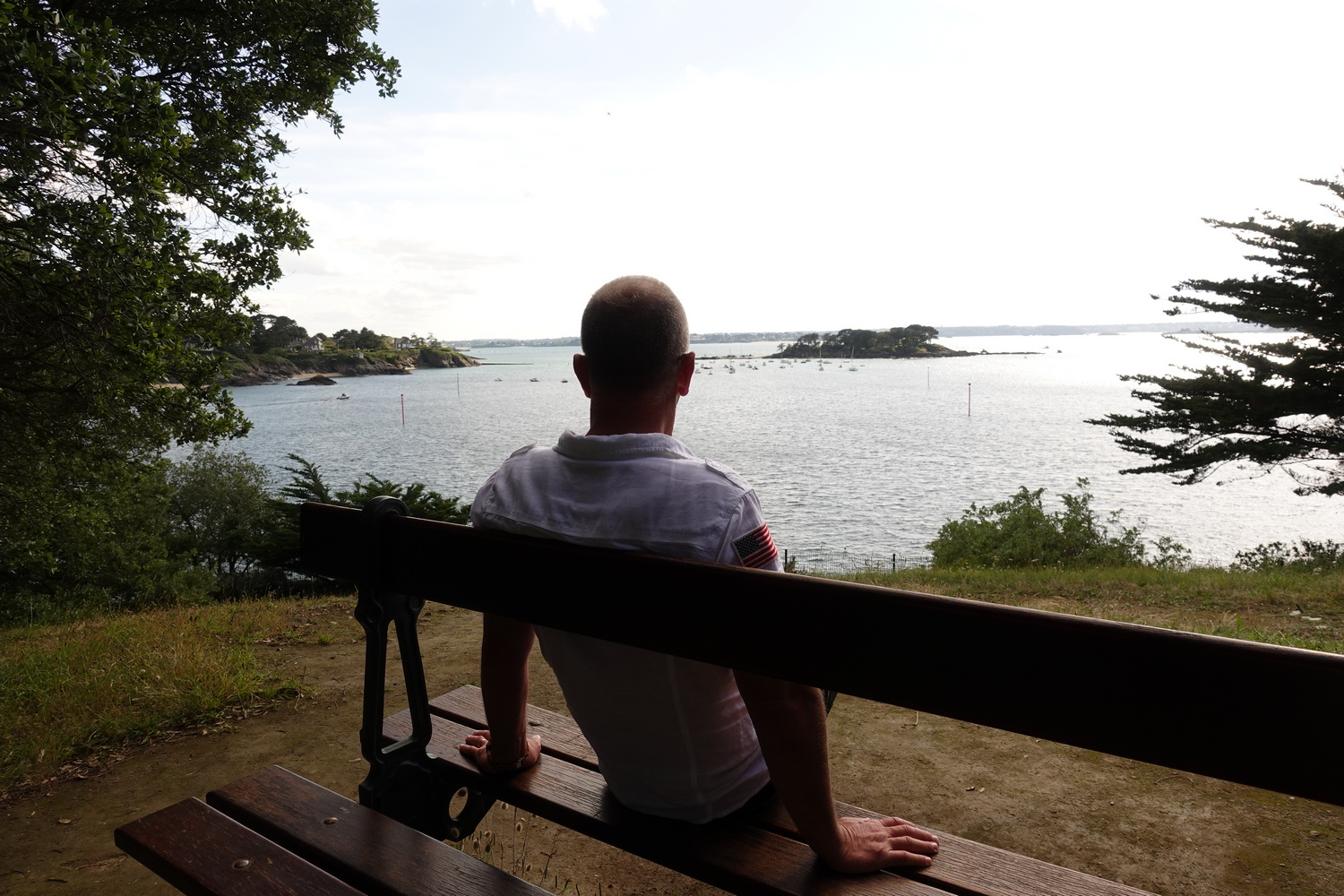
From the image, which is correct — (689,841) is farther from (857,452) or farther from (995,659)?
(857,452)

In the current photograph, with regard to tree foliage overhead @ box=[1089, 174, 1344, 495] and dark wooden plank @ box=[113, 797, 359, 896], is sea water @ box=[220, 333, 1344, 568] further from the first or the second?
dark wooden plank @ box=[113, 797, 359, 896]

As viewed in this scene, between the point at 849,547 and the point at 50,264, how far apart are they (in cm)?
1901

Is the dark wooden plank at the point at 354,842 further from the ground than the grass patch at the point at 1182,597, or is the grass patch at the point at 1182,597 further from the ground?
the dark wooden plank at the point at 354,842

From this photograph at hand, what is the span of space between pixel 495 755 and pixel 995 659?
1474 mm

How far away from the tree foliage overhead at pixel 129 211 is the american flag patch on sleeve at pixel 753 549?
182 inches

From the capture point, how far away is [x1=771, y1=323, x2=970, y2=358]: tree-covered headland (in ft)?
585

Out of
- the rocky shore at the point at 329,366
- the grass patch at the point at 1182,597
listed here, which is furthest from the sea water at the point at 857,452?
the grass patch at the point at 1182,597

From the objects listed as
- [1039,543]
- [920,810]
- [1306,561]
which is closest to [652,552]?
[920,810]

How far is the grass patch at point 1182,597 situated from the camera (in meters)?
6.43

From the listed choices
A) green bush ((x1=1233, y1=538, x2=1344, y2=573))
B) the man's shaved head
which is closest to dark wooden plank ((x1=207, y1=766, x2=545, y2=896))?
the man's shaved head

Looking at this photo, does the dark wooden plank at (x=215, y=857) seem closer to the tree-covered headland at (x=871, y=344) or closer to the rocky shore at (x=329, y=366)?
the rocky shore at (x=329, y=366)

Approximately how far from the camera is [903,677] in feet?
4.00

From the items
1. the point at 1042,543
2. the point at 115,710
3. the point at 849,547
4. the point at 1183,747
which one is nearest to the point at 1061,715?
the point at 1183,747

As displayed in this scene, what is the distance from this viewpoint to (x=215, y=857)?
5.91ft
